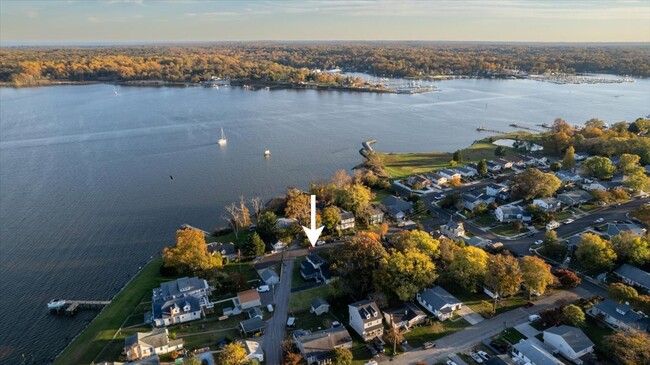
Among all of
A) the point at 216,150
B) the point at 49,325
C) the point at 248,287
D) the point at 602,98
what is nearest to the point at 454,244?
the point at 248,287

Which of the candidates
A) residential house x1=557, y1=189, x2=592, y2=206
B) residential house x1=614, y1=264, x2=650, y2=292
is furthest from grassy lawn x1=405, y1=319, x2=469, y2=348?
residential house x1=557, y1=189, x2=592, y2=206

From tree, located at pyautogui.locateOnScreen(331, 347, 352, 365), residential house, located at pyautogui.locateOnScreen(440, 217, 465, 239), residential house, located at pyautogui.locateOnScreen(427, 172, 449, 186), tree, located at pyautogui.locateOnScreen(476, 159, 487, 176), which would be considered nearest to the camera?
tree, located at pyautogui.locateOnScreen(331, 347, 352, 365)

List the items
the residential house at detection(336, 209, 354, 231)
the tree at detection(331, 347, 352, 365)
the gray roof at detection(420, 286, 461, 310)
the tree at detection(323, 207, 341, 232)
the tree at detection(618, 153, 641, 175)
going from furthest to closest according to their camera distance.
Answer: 1. the tree at detection(618, 153, 641, 175)
2. the residential house at detection(336, 209, 354, 231)
3. the tree at detection(323, 207, 341, 232)
4. the gray roof at detection(420, 286, 461, 310)
5. the tree at detection(331, 347, 352, 365)

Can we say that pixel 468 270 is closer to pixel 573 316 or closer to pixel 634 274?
pixel 573 316

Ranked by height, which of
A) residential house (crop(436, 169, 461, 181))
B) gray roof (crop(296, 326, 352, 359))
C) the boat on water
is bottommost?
the boat on water

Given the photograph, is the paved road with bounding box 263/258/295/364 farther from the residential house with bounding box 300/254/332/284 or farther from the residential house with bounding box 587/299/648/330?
the residential house with bounding box 587/299/648/330

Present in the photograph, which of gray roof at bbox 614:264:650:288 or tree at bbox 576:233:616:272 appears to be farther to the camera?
tree at bbox 576:233:616:272

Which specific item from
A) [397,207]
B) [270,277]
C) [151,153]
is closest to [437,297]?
[270,277]
